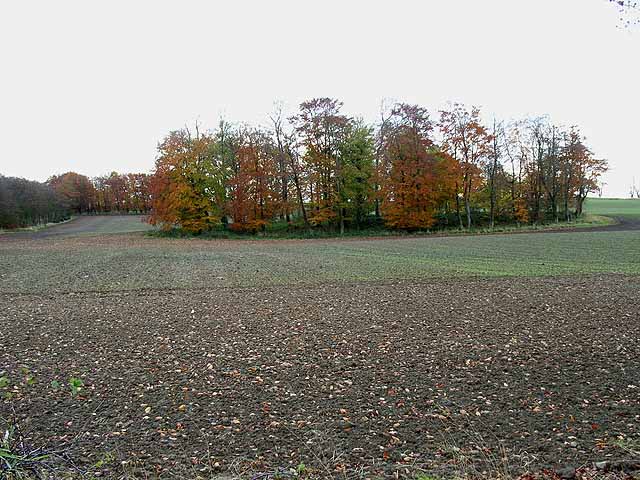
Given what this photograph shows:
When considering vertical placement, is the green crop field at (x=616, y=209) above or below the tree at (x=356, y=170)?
below

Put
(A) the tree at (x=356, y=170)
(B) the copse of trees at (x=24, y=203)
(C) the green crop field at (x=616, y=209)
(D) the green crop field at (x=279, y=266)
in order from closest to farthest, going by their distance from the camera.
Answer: (D) the green crop field at (x=279, y=266) < (A) the tree at (x=356, y=170) < (B) the copse of trees at (x=24, y=203) < (C) the green crop field at (x=616, y=209)

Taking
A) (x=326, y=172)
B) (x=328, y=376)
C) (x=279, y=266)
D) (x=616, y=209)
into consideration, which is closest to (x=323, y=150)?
(x=326, y=172)

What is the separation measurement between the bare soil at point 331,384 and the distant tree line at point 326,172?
96.9 ft

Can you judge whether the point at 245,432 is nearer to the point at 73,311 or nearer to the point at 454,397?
the point at 454,397

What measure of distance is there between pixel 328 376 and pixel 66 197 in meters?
88.0

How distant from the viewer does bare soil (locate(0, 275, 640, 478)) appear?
169 inches

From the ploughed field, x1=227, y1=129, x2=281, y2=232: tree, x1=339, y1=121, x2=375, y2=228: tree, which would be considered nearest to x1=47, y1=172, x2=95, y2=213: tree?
x1=227, y1=129, x2=281, y2=232: tree

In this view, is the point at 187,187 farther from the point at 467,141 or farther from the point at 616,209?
the point at 616,209

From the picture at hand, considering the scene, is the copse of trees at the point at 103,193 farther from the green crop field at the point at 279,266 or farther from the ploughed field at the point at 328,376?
the ploughed field at the point at 328,376

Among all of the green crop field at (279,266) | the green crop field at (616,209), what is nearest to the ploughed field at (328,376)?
the green crop field at (279,266)

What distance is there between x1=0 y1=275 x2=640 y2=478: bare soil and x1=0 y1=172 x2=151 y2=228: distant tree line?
153 feet

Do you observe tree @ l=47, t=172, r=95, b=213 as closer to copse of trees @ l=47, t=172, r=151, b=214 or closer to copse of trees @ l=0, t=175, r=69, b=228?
copse of trees @ l=47, t=172, r=151, b=214

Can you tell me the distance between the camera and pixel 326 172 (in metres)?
40.6

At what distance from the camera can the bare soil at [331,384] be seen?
14.1 feet
